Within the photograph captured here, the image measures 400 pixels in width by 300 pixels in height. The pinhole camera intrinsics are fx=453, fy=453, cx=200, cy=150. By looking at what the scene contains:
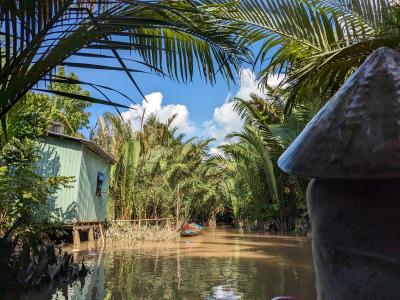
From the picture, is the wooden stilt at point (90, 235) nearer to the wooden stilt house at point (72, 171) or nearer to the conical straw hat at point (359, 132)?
the wooden stilt house at point (72, 171)

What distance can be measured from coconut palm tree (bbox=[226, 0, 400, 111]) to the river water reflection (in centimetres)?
353

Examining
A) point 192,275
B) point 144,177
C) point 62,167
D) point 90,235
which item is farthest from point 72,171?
point 192,275

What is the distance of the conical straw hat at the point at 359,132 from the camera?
0.85 meters

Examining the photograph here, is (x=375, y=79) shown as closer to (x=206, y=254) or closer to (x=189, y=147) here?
(x=206, y=254)

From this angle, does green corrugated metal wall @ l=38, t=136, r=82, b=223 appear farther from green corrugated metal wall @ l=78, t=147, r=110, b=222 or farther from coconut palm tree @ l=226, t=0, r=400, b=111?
coconut palm tree @ l=226, t=0, r=400, b=111

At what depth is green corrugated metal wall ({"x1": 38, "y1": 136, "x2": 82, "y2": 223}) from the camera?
14695mm

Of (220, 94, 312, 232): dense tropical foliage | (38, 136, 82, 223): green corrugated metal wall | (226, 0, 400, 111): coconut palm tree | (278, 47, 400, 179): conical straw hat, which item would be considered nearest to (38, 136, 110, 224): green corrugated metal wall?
(38, 136, 82, 223): green corrugated metal wall

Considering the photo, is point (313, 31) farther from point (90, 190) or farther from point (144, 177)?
point (144, 177)

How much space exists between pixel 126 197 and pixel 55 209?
5738mm

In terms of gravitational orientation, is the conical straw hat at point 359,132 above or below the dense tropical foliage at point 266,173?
below

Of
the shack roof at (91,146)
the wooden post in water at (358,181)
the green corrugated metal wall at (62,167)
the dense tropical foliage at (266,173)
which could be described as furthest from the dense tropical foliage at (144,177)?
the wooden post in water at (358,181)

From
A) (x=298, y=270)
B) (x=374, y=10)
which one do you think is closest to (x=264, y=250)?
(x=298, y=270)

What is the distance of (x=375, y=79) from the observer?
96cm

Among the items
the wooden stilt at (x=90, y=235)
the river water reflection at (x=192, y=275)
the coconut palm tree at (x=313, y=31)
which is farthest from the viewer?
the wooden stilt at (x=90, y=235)
